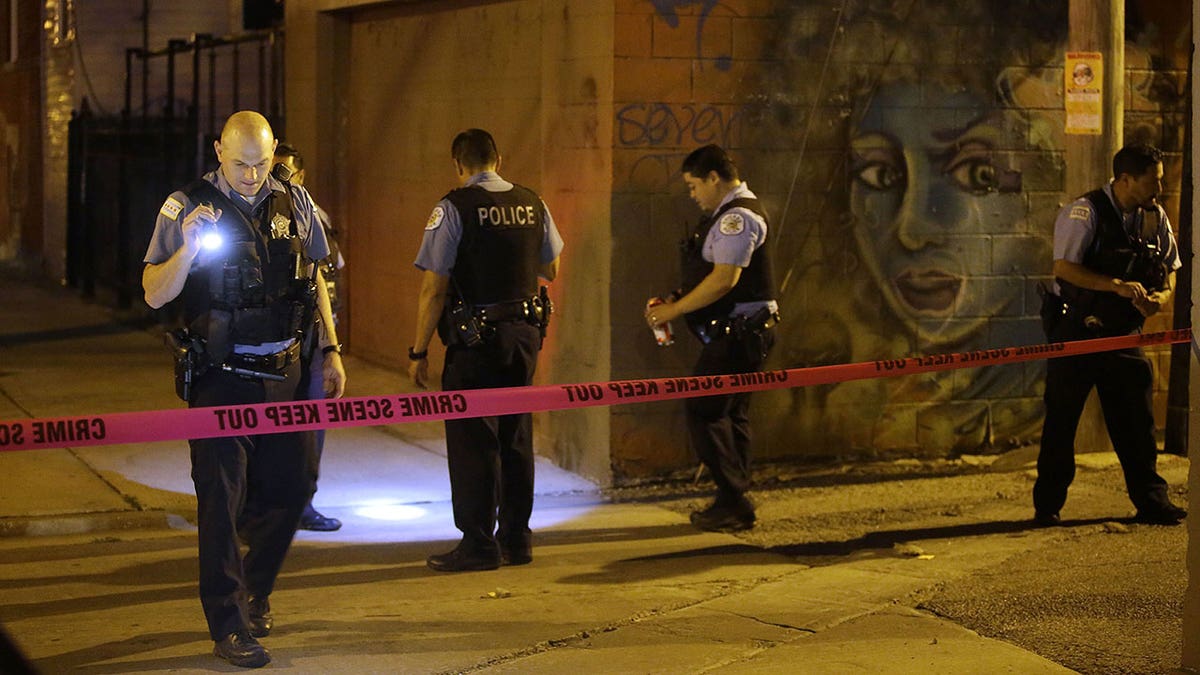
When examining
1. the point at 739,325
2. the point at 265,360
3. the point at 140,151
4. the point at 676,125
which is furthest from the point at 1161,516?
the point at 140,151

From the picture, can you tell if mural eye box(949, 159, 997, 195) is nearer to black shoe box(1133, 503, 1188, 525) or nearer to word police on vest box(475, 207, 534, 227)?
black shoe box(1133, 503, 1188, 525)

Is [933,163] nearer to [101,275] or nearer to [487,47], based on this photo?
[487,47]

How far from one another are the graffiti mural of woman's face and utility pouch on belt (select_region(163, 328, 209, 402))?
15.9 feet

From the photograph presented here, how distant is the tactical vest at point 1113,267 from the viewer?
312 inches

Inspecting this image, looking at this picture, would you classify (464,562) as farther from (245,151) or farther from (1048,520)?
(1048,520)

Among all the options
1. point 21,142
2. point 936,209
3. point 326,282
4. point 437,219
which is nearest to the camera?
point 437,219

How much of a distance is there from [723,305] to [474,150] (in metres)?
1.51

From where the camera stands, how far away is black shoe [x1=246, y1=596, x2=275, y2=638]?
19.5 feet

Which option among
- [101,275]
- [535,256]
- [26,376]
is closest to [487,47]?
[535,256]

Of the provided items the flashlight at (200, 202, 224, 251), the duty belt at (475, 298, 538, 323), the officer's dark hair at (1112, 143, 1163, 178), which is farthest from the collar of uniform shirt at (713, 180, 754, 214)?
the flashlight at (200, 202, 224, 251)

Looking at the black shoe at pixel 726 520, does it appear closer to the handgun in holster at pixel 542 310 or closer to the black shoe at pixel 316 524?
the handgun in holster at pixel 542 310

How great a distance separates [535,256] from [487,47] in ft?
11.6

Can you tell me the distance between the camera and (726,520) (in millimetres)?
7965

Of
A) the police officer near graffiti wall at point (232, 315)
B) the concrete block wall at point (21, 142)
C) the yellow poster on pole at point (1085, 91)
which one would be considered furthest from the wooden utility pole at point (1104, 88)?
the concrete block wall at point (21, 142)
